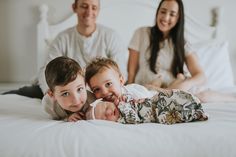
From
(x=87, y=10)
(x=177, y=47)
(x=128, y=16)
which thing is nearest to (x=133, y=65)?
(x=177, y=47)

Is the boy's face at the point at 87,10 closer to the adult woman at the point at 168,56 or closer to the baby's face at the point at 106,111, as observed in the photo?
the adult woman at the point at 168,56

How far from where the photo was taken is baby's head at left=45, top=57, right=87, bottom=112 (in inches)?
40.9

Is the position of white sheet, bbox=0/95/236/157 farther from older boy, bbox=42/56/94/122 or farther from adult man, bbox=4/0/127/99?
adult man, bbox=4/0/127/99

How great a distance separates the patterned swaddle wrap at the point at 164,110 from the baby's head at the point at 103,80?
53mm

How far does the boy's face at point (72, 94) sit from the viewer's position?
1046 millimetres

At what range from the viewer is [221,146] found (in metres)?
0.96

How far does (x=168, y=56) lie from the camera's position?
1.76m

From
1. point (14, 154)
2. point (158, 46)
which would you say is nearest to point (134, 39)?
point (158, 46)

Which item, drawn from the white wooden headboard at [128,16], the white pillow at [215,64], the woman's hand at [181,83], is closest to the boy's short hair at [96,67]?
the woman's hand at [181,83]

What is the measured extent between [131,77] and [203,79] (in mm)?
373

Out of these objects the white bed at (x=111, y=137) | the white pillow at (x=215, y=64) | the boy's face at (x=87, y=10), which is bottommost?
the white pillow at (x=215, y=64)

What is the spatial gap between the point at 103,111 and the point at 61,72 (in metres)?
0.19

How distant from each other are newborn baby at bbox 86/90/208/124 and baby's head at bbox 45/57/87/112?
0.21ft

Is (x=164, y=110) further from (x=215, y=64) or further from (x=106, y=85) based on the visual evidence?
A: (x=215, y=64)
